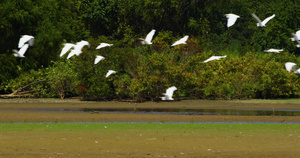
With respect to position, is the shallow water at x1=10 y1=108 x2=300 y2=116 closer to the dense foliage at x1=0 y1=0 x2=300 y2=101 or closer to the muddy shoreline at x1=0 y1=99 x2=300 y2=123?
the muddy shoreline at x1=0 y1=99 x2=300 y2=123

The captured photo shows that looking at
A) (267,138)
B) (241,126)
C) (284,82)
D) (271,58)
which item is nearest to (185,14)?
(271,58)

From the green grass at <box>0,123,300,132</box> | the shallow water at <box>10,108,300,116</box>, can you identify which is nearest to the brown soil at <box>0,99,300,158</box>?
the green grass at <box>0,123,300,132</box>

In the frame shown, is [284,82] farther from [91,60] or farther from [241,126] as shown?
[241,126]

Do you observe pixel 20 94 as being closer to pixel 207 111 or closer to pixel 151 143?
pixel 207 111

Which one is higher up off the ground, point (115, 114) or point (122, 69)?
point (122, 69)

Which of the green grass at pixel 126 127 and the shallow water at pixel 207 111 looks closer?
the green grass at pixel 126 127

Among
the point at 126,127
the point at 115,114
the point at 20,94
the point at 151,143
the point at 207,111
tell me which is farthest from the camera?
the point at 20,94

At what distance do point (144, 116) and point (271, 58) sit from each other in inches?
762

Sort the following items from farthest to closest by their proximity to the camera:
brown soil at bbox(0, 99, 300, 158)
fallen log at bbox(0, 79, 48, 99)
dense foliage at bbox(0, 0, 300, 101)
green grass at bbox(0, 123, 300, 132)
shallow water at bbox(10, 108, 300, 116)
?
fallen log at bbox(0, 79, 48, 99), dense foliage at bbox(0, 0, 300, 101), shallow water at bbox(10, 108, 300, 116), green grass at bbox(0, 123, 300, 132), brown soil at bbox(0, 99, 300, 158)

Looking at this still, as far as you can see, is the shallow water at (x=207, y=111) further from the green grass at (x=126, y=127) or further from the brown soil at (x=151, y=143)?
the green grass at (x=126, y=127)

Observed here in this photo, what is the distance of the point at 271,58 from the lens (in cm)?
4456

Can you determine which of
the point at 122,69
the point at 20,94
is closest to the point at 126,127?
the point at 122,69

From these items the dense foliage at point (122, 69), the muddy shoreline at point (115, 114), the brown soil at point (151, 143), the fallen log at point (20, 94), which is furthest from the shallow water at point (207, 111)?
the fallen log at point (20, 94)

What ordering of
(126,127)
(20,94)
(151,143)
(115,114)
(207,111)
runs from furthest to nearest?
(20,94) → (207,111) → (115,114) → (126,127) → (151,143)
